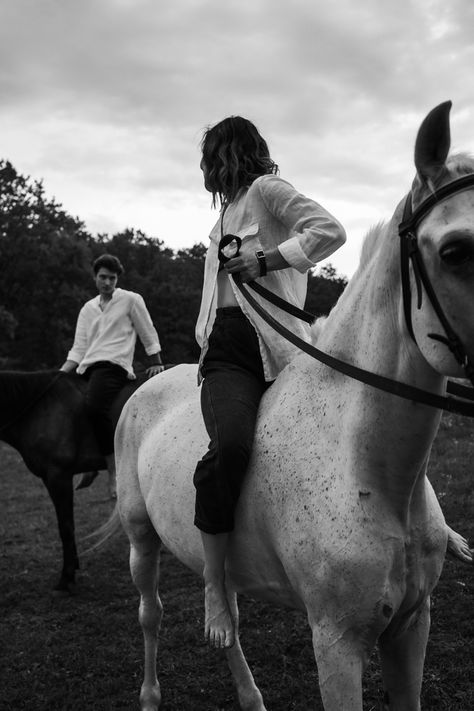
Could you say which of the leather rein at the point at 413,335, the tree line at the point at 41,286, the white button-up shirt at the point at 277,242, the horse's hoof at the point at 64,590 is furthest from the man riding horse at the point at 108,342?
the tree line at the point at 41,286

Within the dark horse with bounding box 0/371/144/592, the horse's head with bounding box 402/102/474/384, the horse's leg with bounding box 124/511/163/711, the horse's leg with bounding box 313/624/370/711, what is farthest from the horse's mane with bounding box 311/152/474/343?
the dark horse with bounding box 0/371/144/592

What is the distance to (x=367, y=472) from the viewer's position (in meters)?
2.33

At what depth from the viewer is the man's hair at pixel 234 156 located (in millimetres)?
3154

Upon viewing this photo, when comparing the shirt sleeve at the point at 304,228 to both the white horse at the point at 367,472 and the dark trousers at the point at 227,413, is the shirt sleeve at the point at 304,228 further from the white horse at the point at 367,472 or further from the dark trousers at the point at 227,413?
the dark trousers at the point at 227,413

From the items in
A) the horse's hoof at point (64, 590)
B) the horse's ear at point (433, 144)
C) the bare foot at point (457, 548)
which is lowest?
the horse's hoof at point (64, 590)

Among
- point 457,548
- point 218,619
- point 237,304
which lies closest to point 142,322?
point 237,304

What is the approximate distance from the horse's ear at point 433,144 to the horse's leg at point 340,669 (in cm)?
155

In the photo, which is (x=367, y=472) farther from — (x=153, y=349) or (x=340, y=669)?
(x=153, y=349)

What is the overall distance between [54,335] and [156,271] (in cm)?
1869

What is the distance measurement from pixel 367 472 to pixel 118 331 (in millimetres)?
5504

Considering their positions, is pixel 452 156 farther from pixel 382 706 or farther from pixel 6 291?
pixel 6 291

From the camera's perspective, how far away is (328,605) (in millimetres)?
2338

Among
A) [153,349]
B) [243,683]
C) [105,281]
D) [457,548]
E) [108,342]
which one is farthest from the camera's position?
[105,281]

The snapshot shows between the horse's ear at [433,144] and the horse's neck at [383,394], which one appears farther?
the horse's neck at [383,394]
